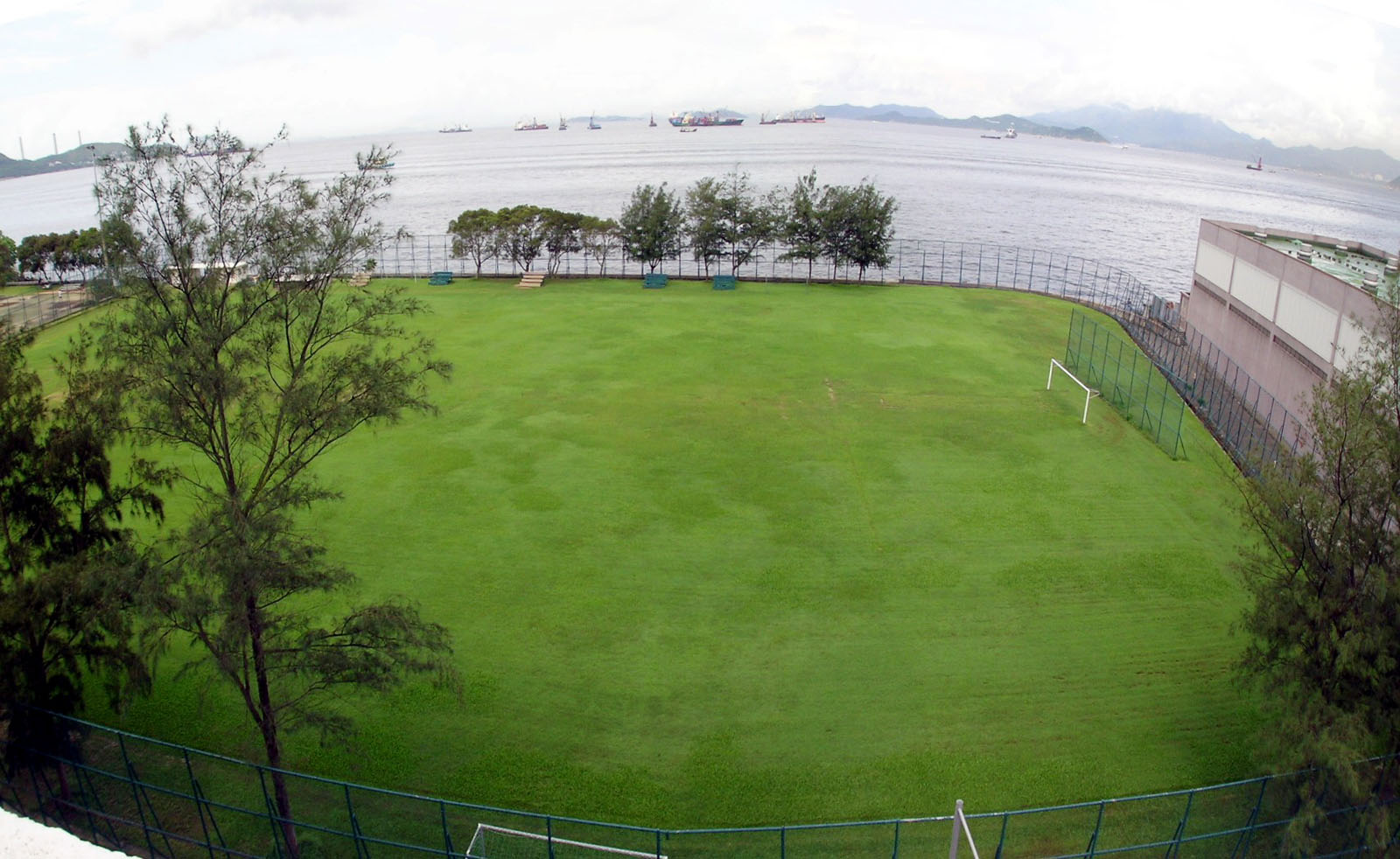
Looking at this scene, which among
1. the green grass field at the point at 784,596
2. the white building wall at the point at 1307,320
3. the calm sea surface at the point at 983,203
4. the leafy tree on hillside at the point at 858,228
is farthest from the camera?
the calm sea surface at the point at 983,203

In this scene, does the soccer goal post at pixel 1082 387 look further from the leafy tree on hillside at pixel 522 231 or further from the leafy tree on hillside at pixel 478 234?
the leafy tree on hillside at pixel 478 234

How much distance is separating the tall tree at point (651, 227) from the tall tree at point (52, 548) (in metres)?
49.6

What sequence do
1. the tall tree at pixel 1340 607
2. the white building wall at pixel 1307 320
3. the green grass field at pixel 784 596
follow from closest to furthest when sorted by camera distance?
the tall tree at pixel 1340 607 < the green grass field at pixel 784 596 < the white building wall at pixel 1307 320

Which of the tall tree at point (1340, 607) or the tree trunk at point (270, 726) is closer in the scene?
the tall tree at point (1340, 607)

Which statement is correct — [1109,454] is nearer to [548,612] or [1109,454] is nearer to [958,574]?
[958,574]

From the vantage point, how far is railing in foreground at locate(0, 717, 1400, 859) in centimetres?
1434

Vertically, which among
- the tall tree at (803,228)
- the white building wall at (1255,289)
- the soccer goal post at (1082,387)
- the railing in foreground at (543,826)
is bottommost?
the railing in foreground at (543,826)

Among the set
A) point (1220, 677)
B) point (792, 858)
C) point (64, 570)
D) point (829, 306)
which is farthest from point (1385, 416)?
point (829, 306)

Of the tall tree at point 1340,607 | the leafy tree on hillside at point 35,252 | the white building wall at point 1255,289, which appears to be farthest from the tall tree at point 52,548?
the leafy tree on hillside at point 35,252

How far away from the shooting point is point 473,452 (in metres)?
31.2

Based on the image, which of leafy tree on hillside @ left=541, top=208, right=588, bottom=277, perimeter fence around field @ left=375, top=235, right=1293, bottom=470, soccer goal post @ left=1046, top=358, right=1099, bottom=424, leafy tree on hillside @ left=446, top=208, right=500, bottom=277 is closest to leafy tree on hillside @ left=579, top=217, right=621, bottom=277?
leafy tree on hillside @ left=541, top=208, right=588, bottom=277

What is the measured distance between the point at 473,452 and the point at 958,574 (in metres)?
17.3

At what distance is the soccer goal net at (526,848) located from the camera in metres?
14.2

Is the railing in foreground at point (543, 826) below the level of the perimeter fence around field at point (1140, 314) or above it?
below
